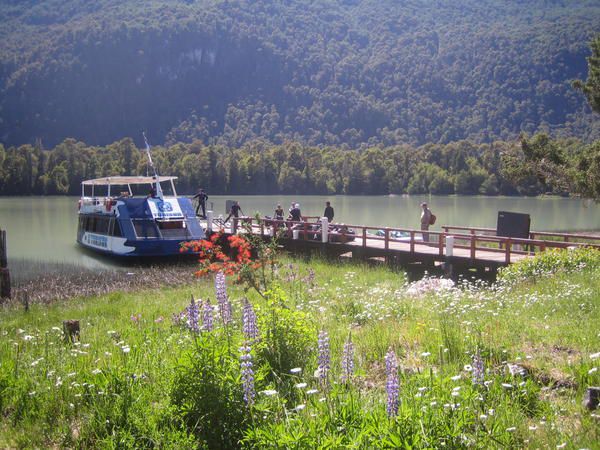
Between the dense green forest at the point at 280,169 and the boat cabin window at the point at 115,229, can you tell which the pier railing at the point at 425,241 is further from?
the dense green forest at the point at 280,169

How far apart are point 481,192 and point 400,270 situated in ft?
362

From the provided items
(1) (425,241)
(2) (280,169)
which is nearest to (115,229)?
(1) (425,241)

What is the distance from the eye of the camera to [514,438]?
5180mm

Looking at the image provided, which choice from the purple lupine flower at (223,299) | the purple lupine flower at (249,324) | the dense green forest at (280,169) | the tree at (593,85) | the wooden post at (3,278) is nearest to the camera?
the purple lupine flower at (249,324)

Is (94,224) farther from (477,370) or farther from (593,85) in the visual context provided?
(477,370)

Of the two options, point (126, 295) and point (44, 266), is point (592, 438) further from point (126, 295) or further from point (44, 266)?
point (44, 266)

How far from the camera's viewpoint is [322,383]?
5.74 m

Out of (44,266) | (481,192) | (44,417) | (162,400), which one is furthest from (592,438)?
(481,192)

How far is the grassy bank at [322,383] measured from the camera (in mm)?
4934

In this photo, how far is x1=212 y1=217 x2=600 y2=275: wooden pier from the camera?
762 inches

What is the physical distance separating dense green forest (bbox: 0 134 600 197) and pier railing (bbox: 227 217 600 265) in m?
97.0

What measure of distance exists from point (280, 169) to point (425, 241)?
122 m

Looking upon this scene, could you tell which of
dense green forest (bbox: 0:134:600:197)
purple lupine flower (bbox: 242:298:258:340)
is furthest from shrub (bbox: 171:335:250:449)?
dense green forest (bbox: 0:134:600:197)

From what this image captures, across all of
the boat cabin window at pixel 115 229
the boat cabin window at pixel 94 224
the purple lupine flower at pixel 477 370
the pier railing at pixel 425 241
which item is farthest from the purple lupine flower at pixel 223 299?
the boat cabin window at pixel 94 224
